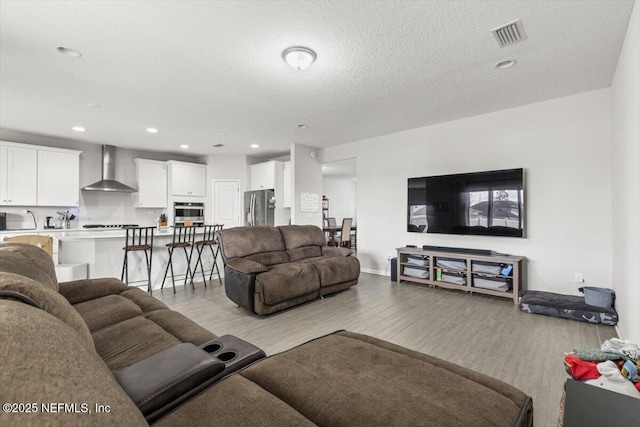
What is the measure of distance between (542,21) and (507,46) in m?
0.33

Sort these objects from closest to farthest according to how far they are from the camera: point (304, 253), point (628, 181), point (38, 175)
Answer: point (628, 181), point (304, 253), point (38, 175)

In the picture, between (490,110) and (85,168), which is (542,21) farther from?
(85,168)

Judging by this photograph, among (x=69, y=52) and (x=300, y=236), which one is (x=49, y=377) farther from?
(x=300, y=236)

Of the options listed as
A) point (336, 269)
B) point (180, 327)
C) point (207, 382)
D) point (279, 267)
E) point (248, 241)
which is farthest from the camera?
point (336, 269)

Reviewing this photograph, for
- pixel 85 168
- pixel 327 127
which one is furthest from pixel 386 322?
pixel 85 168

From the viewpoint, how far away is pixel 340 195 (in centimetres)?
1194

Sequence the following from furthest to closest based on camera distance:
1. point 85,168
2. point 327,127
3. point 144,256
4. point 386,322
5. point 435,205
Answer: point 85,168 < point 327,127 < point 435,205 < point 144,256 < point 386,322

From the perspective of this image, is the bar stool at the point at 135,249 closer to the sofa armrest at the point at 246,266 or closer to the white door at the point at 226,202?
the sofa armrest at the point at 246,266

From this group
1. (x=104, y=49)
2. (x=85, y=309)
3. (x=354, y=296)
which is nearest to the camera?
(x=85, y=309)

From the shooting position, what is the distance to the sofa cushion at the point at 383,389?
91 cm

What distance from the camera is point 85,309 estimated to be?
6.42 feet

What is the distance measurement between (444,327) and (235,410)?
8.96 feet

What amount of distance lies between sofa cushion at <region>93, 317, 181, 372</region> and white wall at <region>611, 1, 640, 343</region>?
3238 mm

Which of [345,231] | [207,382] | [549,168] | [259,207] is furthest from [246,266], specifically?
[345,231]
